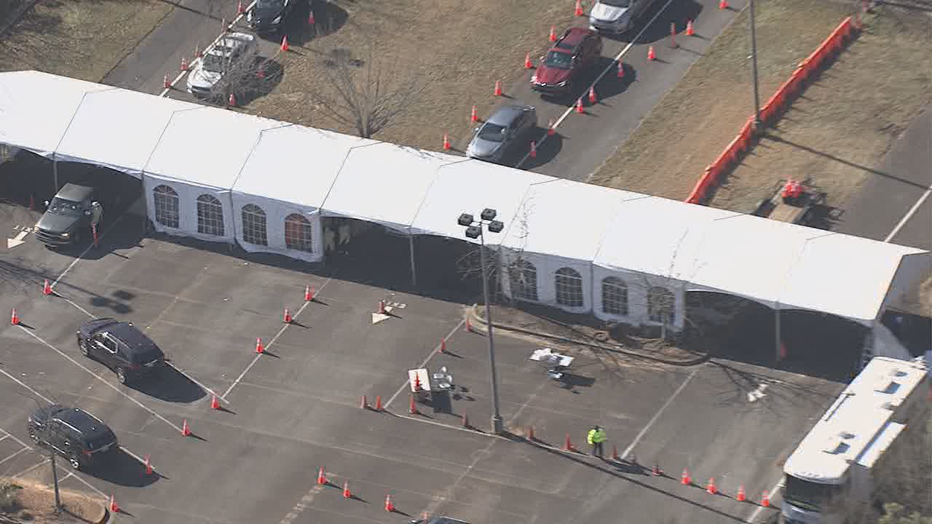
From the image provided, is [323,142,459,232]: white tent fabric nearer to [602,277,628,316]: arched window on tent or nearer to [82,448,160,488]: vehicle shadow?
[602,277,628,316]: arched window on tent

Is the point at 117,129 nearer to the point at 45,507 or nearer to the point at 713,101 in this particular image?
the point at 45,507

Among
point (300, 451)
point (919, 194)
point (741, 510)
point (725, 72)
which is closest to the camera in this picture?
point (741, 510)

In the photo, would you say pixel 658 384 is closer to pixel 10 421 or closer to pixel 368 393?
pixel 368 393

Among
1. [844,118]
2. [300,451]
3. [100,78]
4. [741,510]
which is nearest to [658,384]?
[741,510]

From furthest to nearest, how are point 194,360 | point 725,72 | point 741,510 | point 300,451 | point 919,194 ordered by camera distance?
point 725,72
point 919,194
point 194,360
point 300,451
point 741,510

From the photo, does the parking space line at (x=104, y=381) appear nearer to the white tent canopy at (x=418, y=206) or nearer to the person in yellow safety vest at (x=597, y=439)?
the white tent canopy at (x=418, y=206)
